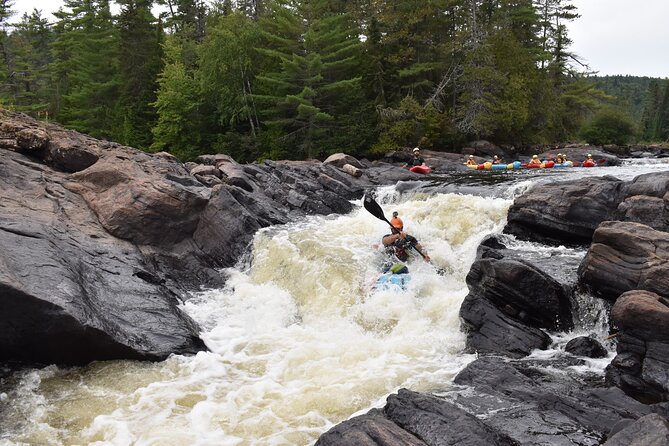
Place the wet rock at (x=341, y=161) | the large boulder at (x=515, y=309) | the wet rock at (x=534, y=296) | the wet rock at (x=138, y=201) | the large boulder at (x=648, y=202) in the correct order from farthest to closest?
1. the wet rock at (x=341, y=161)
2. the wet rock at (x=138, y=201)
3. the large boulder at (x=648, y=202)
4. the wet rock at (x=534, y=296)
5. the large boulder at (x=515, y=309)

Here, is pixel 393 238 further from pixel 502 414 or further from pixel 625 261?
pixel 502 414

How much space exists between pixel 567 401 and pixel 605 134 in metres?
41.2

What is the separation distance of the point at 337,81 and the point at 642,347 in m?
26.9

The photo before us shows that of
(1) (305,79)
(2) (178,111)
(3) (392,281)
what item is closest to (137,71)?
(2) (178,111)

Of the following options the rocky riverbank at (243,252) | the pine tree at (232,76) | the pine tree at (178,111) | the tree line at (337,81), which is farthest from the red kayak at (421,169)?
the pine tree at (178,111)

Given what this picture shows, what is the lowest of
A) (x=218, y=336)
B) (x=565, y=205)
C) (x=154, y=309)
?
(x=218, y=336)

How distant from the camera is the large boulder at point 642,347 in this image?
539 centimetres

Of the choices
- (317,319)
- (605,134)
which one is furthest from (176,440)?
(605,134)

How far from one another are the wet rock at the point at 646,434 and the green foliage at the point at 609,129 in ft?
135

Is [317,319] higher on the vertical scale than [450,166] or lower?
lower

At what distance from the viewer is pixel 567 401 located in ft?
17.6

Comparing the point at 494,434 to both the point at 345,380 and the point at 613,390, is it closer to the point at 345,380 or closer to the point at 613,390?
the point at 613,390

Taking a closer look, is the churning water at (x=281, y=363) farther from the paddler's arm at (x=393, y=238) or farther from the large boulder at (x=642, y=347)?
the large boulder at (x=642, y=347)

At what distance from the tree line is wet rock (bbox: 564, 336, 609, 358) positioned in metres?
21.9
